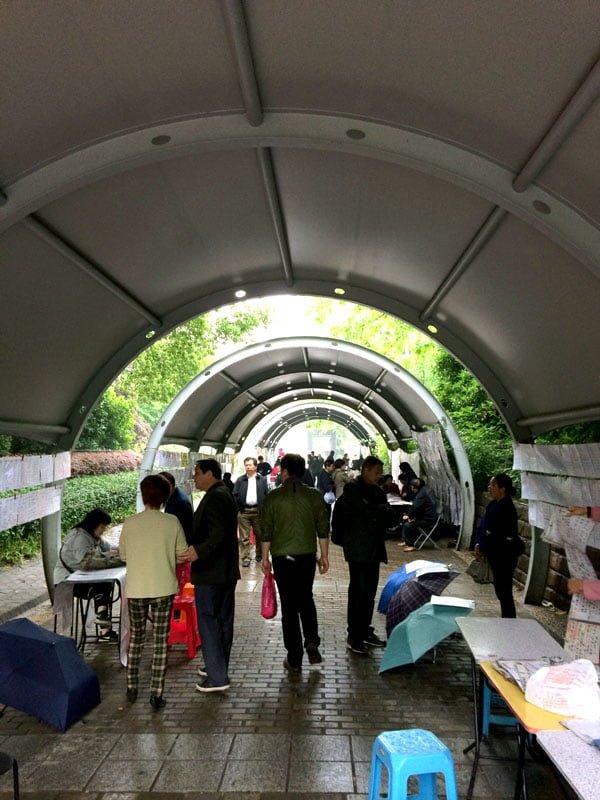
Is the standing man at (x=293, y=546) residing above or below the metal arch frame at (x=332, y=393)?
below

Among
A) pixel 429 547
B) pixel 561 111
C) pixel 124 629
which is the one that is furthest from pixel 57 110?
pixel 429 547

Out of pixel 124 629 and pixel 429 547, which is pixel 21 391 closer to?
pixel 124 629

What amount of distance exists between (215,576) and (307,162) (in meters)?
3.28

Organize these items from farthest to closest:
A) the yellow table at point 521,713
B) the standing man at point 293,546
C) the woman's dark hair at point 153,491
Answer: the standing man at point 293,546 < the woman's dark hair at point 153,491 < the yellow table at point 521,713

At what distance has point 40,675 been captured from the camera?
15.5 ft

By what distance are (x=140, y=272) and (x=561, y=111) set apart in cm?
432

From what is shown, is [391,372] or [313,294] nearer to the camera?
[313,294]

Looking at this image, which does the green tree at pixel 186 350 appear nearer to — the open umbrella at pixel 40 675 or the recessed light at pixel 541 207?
the open umbrella at pixel 40 675

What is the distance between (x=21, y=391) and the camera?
6750mm

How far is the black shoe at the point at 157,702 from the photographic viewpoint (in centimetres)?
512

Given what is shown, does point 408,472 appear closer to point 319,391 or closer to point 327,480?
point 327,480

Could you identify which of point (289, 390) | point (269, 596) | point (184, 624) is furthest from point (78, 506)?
point (269, 596)

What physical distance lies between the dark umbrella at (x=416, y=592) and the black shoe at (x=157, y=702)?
7.54 ft

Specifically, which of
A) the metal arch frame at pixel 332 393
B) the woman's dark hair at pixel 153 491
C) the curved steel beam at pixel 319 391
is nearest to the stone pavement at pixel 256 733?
the woman's dark hair at pixel 153 491
